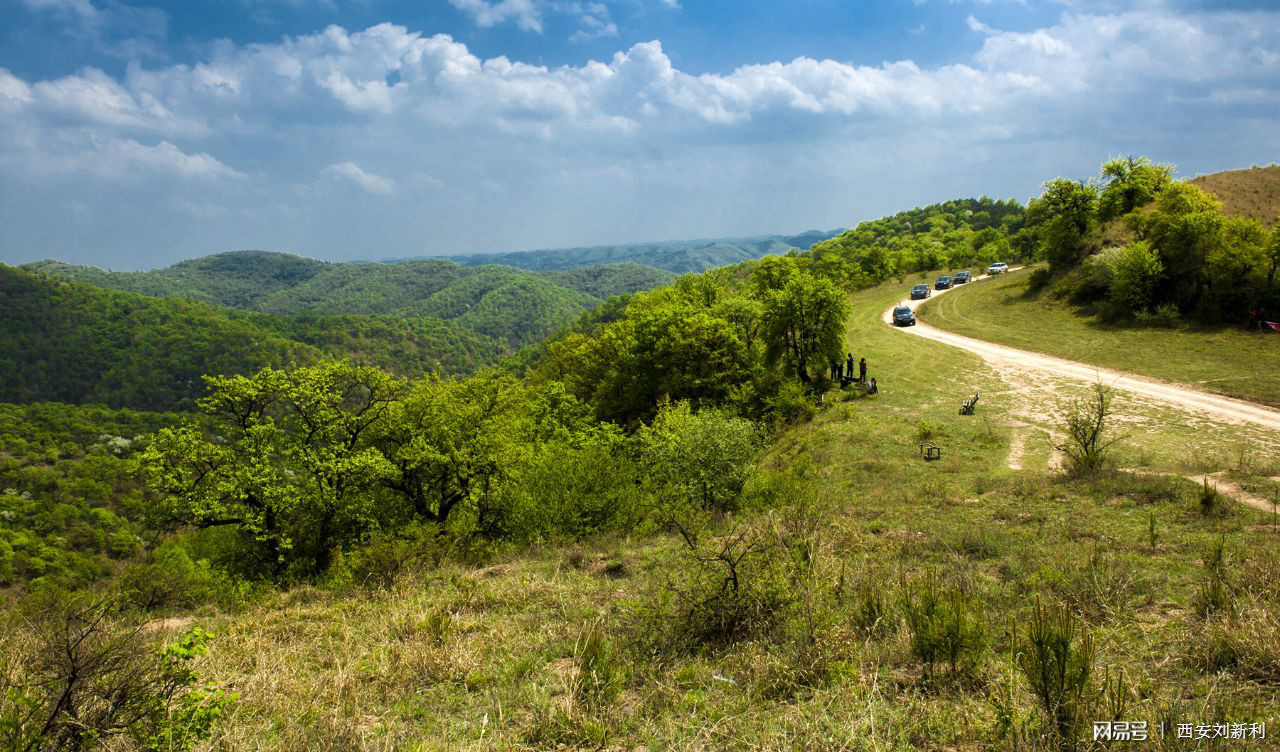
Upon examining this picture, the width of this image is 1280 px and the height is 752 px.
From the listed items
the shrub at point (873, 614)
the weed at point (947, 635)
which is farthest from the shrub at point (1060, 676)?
the shrub at point (873, 614)

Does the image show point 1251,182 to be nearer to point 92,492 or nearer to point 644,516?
point 644,516

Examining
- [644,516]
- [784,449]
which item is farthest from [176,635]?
[784,449]

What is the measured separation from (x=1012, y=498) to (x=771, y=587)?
1114 centimetres

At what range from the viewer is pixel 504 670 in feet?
22.7

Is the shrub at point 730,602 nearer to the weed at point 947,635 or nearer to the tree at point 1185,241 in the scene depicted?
the weed at point 947,635

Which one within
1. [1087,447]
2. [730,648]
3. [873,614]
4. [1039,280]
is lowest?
[1087,447]

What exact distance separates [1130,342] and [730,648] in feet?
125

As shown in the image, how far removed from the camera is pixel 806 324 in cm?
3397

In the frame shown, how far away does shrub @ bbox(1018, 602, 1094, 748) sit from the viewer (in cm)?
444

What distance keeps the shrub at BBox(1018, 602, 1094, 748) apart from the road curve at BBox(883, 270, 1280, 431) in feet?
76.9

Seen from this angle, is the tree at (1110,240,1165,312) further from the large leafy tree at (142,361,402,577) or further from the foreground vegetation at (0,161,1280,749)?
the large leafy tree at (142,361,402,577)

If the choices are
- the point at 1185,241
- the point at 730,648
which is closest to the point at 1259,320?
the point at 1185,241

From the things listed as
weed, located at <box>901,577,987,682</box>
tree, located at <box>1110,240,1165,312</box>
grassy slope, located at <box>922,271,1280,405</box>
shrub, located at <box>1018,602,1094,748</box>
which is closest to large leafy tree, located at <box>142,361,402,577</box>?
weed, located at <box>901,577,987,682</box>

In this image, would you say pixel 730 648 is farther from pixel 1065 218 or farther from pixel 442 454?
pixel 1065 218
